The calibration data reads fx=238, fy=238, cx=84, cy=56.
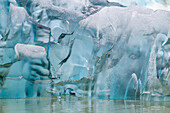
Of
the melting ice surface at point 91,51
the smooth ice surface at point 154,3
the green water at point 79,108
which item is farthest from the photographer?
the smooth ice surface at point 154,3

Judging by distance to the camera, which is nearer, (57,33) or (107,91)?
(57,33)

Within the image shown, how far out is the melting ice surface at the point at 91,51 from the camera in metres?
7.79

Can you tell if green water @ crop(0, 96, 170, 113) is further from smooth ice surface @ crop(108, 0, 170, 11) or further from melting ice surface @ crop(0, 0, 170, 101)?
smooth ice surface @ crop(108, 0, 170, 11)

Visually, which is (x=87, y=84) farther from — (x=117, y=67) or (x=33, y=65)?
(x=33, y=65)

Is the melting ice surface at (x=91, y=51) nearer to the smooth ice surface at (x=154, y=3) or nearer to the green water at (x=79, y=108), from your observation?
the smooth ice surface at (x=154, y=3)

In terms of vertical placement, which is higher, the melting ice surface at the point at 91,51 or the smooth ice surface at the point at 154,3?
the smooth ice surface at the point at 154,3

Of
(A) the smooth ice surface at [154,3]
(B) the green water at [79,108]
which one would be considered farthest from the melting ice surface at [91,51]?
(B) the green water at [79,108]

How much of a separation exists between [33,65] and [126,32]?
3430 millimetres

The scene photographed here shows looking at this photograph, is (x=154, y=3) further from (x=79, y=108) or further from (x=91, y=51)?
(x=79, y=108)

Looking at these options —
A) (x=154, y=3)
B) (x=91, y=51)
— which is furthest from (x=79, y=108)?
(x=154, y=3)

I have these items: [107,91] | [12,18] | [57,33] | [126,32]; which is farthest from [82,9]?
[107,91]

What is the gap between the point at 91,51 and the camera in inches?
323

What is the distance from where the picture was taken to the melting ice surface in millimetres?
7785

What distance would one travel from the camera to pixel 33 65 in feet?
26.6
